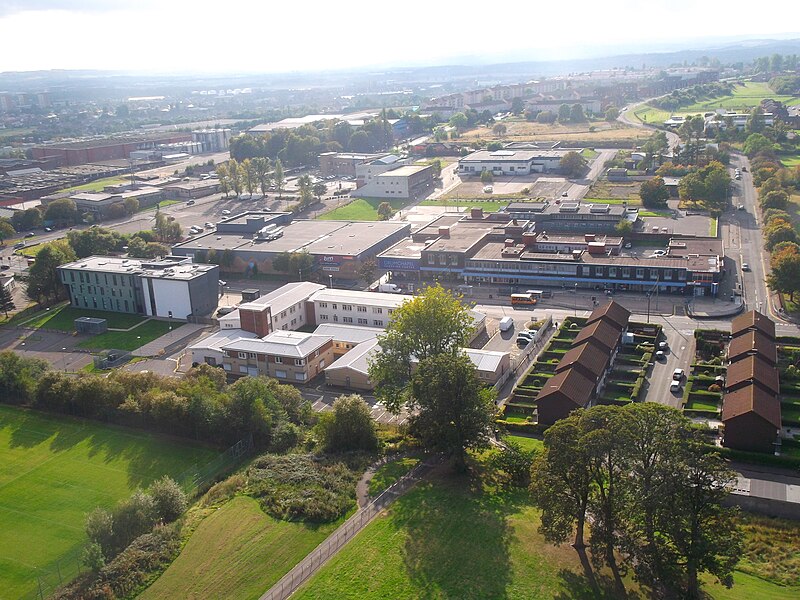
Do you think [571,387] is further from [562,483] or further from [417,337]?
[562,483]

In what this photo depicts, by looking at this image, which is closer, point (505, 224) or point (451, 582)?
Answer: point (451, 582)

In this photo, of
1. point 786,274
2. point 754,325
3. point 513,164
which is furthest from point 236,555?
point 513,164

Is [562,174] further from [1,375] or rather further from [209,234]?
[1,375]

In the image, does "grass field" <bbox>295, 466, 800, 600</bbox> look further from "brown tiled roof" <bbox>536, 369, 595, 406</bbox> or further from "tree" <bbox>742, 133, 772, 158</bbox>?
"tree" <bbox>742, 133, 772, 158</bbox>

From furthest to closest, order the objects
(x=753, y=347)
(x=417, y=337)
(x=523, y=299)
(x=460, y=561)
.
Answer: (x=523, y=299), (x=753, y=347), (x=417, y=337), (x=460, y=561)

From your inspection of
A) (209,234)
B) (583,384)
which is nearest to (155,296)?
(209,234)

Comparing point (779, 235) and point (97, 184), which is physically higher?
point (779, 235)
